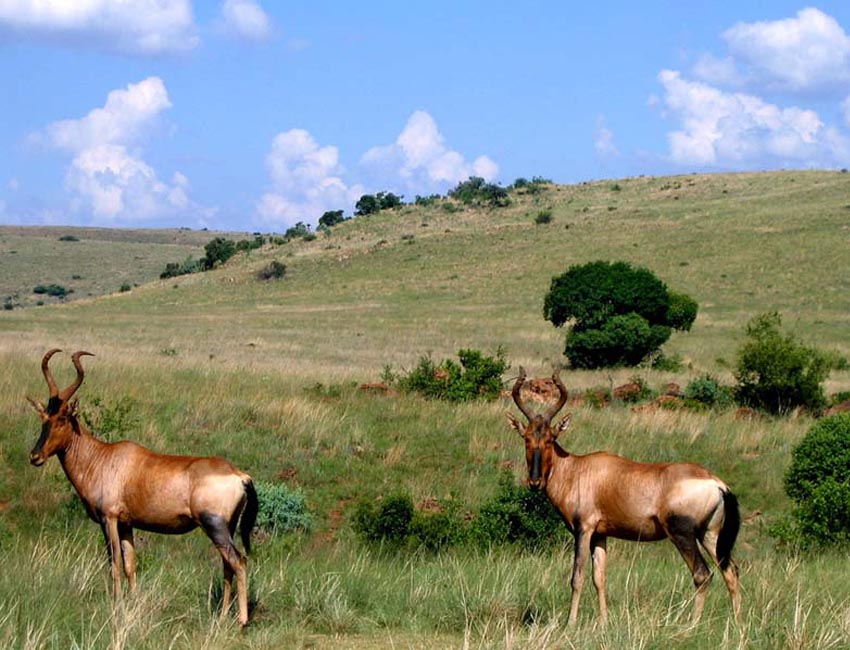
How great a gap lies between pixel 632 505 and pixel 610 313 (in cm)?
2727

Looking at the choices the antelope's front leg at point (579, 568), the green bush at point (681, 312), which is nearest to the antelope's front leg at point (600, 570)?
the antelope's front leg at point (579, 568)

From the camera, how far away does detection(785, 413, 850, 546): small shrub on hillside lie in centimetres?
1370

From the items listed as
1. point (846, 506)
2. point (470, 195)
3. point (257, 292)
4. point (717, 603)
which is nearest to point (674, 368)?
point (846, 506)

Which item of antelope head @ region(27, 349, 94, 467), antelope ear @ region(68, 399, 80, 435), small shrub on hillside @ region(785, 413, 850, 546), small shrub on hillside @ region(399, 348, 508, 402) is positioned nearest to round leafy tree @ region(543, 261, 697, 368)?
small shrub on hillside @ region(399, 348, 508, 402)

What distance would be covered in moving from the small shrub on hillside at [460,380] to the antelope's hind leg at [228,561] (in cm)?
1386

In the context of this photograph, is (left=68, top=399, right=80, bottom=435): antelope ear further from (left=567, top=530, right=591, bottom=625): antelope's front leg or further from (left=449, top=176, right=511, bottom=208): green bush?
(left=449, top=176, right=511, bottom=208): green bush

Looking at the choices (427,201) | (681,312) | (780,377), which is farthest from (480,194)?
(780,377)

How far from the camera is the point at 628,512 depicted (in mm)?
8523

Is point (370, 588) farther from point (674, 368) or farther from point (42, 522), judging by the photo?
point (674, 368)

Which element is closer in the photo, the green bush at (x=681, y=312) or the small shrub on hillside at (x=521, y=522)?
the small shrub on hillside at (x=521, y=522)

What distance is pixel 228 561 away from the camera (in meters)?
8.01

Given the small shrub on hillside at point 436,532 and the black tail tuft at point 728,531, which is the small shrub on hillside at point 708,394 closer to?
the small shrub on hillside at point 436,532

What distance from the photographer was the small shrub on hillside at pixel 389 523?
1364 centimetres

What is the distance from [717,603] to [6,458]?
10.9 metres
